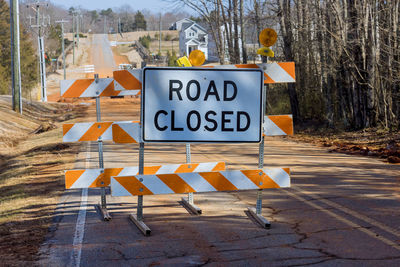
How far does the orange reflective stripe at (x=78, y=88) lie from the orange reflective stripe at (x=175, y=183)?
1814 millimetres

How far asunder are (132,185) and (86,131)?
1.41m

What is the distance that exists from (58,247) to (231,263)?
2033 millimetres

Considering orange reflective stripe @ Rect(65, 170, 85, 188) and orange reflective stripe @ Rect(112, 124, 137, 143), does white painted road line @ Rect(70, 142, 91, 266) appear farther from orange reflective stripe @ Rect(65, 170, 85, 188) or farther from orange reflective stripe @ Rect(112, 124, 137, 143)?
orange reflective stripe @ Rect(112, 124, 137, 143)

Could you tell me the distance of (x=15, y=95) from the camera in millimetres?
33438

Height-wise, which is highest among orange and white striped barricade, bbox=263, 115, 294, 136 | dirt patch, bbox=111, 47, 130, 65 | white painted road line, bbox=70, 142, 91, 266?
dirt patch, bbox=111, 47, 130, 65

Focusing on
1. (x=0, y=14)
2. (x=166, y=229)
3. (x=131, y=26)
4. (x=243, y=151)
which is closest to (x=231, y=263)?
(x=166, y=229)

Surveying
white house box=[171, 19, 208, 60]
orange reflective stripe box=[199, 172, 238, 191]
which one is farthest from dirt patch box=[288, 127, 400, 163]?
white house box=[171, 19, 208, 60]

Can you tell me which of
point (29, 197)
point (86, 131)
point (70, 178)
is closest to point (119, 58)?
point (29, 197)

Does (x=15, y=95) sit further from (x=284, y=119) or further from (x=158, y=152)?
(x=284, y=119)

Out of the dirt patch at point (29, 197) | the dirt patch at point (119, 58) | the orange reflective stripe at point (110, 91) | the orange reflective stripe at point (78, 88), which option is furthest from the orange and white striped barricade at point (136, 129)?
the dirt patch at point (119, 58)

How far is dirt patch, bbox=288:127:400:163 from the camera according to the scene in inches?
568

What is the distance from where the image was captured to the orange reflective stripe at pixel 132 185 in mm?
6508

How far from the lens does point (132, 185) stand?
6520mm

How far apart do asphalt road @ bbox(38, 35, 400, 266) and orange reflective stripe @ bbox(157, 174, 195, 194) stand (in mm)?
524
